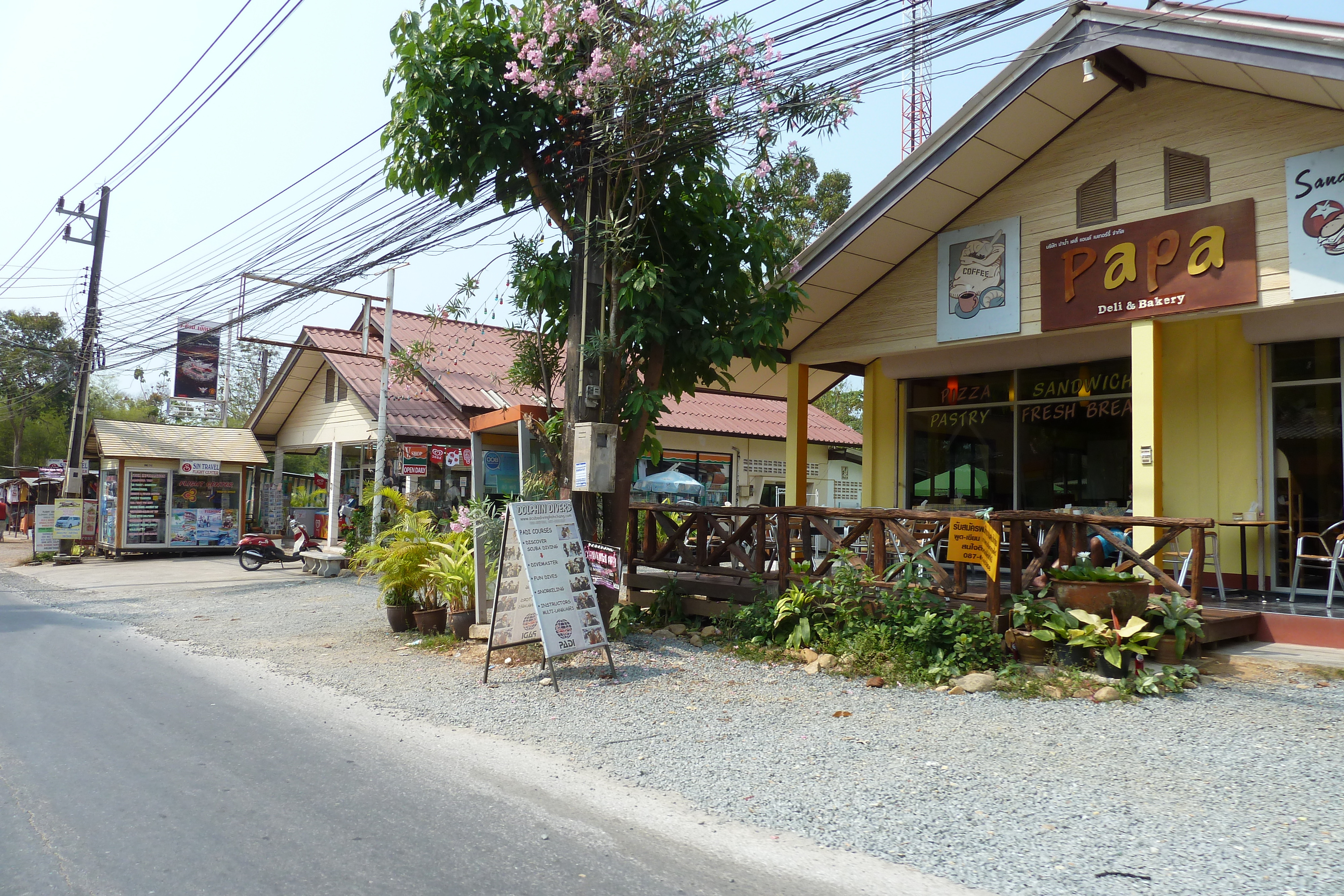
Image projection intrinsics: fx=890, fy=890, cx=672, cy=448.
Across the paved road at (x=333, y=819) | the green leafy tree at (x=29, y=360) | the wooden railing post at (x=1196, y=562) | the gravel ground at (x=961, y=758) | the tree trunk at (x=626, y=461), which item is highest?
the green leafy tree at (x=29, y=360)

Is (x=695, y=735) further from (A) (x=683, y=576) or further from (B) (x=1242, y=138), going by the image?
(B) (x=1242, y=138)

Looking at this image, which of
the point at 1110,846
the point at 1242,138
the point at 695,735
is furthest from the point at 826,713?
the point at 1242,138

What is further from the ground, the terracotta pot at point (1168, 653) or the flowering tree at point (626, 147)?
the flowering tree at point (626, 147)

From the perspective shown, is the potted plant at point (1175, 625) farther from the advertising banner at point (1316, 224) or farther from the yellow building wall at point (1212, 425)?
the advertising banner at point (1316, 224)

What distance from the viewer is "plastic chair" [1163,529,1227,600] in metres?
8.70

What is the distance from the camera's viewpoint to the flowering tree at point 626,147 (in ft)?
29.7

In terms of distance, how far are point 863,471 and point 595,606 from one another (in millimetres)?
6720

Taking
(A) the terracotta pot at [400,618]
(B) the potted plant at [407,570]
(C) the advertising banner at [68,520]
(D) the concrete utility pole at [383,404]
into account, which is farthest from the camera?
(C) the advertising banner at [68,520]

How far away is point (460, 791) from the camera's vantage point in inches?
202

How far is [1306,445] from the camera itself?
32.3ft

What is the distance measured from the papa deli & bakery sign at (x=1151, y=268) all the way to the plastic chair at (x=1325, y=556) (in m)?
2.52

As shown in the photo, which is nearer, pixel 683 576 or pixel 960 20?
pixel 960 20

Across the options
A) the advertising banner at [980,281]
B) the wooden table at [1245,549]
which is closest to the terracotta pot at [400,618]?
the advertising banner at [980,281]

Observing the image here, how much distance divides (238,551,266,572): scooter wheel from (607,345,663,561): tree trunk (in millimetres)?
12580
